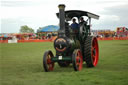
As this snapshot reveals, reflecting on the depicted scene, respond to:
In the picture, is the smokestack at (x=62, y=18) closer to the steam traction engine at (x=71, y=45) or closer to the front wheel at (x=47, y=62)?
the steam traction engine at (x=71, y=45)

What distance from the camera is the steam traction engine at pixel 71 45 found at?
8117 mm

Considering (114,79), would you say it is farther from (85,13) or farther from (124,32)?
(124,32)

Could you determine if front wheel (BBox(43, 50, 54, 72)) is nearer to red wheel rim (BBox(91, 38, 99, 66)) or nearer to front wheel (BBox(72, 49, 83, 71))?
front wheel (BBox(72, 49, 83, 71))

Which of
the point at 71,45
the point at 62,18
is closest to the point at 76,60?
the point at 71,45

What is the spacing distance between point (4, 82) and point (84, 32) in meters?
4.18

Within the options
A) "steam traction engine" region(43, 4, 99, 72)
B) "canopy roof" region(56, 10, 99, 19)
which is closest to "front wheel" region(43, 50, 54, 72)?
"steam traction engine" region(43, 4, 99, 72)

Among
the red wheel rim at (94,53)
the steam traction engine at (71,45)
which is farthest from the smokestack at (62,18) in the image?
the red wheel rim at (94,53)

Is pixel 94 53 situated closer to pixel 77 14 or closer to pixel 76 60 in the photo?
pixel 77 14

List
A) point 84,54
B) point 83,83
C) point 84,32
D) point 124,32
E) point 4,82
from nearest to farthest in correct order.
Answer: point 83,83 < point 4,82 < point 84,54 < point 84,32 < point 124,32

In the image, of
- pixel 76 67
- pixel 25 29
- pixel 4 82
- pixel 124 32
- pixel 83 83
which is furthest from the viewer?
pixel 25 29

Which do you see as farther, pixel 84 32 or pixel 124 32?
pixel 124 32

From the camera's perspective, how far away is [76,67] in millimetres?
7938

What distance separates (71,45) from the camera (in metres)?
8.38

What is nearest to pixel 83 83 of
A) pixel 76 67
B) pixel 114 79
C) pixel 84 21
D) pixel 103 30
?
pixel 114 79
